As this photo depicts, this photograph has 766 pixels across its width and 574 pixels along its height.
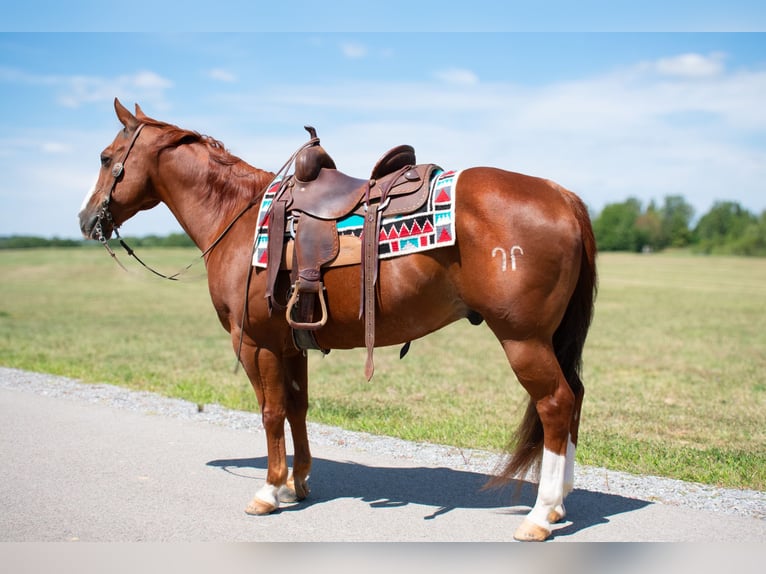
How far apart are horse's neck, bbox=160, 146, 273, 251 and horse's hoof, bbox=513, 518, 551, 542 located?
9.92 ft

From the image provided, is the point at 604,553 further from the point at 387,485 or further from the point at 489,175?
the point at 489,175

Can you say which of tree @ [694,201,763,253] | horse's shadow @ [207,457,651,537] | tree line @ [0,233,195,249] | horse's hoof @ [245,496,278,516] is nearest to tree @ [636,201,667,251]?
tree @ [694,201,763,253]

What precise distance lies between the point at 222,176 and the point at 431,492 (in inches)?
114

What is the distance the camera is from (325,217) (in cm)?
473

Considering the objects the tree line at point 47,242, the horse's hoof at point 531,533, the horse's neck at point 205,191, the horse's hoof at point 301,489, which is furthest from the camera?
the tree line at point 47,242

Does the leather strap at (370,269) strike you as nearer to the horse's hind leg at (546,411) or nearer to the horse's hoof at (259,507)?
the horse's hind leg at (546,411)

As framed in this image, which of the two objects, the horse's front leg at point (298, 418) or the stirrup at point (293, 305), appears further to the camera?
the horse's front leg at point (298, 418)

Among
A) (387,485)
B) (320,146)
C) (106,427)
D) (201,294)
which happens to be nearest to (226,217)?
(320,146)

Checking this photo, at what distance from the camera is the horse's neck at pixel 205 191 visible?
5328mm

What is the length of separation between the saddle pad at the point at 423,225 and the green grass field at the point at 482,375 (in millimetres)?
1501

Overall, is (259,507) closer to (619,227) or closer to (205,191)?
(205,191)

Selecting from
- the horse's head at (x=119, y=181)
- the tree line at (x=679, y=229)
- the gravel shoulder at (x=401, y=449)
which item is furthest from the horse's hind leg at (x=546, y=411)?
the tree line at (x=679, y=229)

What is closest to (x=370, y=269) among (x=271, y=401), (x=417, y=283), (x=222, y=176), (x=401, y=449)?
(x=417, y=283)

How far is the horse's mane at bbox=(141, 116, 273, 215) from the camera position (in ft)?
17.5
